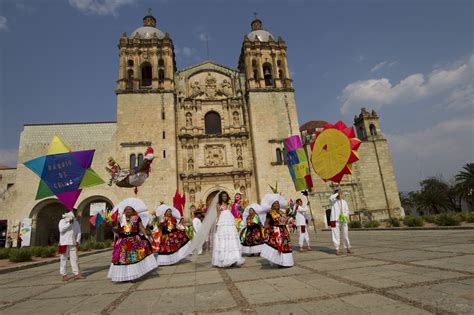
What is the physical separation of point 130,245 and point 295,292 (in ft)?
11.9

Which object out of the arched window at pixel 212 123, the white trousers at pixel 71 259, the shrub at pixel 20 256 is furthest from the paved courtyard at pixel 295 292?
the arched window at pixel 212 123

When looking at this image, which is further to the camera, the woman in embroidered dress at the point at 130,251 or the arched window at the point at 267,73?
the arched window at the point at 267,73

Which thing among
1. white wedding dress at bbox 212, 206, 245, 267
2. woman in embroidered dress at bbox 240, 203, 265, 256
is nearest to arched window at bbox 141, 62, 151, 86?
woman in embroidered dress at bbox 240, 203, 265, 256

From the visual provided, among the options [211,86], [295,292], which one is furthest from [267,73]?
[295,292]

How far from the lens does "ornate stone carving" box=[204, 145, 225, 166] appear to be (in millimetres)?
24344

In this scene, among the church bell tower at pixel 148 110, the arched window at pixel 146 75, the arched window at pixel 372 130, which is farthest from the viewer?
the arched window at pixel 372 130

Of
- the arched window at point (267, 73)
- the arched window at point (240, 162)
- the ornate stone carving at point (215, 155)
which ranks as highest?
the arched window at point (267, 73)

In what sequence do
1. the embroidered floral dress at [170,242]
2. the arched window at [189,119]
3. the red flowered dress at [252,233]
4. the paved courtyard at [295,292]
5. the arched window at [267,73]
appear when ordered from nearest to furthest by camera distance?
1. the paved courtyard at [295,292]
2. the embroidered floral dress at [170,242]
3. the red flowered dress at [252,233]
4. the arched window at [189,119]
5. the arched window at [267,73]

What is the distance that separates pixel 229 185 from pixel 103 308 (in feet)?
66.1

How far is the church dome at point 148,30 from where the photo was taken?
27.3 metres

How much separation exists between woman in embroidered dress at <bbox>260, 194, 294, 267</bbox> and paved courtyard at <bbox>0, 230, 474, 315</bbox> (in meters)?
0.33

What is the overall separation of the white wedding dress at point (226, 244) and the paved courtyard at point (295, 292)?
32.1 inches

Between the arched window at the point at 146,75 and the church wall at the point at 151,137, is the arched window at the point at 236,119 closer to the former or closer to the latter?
the church wall at the point at 151,137

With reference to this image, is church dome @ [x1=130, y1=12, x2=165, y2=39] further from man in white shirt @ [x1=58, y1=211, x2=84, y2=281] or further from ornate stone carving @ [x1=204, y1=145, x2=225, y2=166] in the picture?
man in white shirt @ [x1=58, y1=211, x2=84, y2=281]
